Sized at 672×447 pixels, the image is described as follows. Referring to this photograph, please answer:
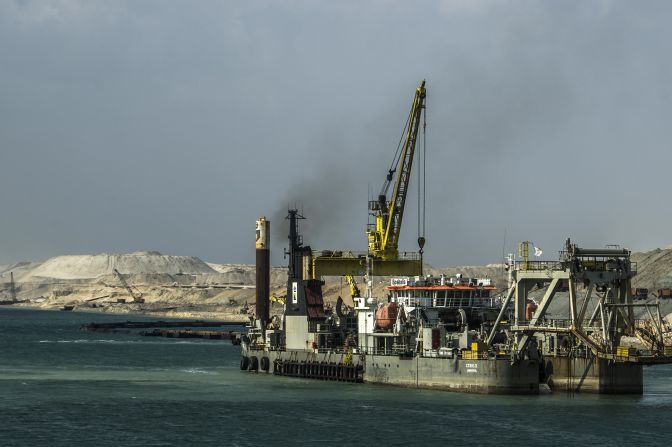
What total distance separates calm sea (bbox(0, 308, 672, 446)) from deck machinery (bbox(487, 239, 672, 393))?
1.96 m

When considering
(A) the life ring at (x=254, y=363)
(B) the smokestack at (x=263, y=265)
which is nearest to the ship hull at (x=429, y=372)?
(A) the life ring at (x=254, y=363)

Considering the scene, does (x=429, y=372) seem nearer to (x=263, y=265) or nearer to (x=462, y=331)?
(x=462, y=331)

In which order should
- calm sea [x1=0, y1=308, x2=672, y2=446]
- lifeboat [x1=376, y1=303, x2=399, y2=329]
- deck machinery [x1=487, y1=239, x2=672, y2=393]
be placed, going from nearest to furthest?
calm sea [x1=0, y1=308, x2=672, y2=446], deck machinery [x1=487, y1=239, x2=672, y2=393], lifeboat [x1=376, y1=303, x2=399, y2=329]

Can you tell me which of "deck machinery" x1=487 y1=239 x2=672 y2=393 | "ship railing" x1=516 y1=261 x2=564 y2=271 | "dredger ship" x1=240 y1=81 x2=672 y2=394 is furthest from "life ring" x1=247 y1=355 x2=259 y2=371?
"ship railing" x1=516 y1=261 x2=564 y2=271

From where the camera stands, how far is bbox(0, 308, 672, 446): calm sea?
213 ft

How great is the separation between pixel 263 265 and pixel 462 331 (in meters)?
34.1

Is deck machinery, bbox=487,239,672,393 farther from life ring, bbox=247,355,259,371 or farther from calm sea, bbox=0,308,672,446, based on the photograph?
life ring, bbox=247,355,259,371

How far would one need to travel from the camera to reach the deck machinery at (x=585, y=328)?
76.0 meters

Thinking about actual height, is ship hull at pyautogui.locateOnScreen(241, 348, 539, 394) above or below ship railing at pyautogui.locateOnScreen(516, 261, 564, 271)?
below

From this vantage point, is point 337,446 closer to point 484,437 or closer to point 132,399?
point 484,437

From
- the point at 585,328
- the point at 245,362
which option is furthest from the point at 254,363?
the point at 585,328

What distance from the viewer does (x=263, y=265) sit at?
4505 inches

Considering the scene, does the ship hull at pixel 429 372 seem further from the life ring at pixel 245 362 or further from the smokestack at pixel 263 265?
the smokestack at pixel 263 265

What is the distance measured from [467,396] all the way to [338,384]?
43.8 feet
